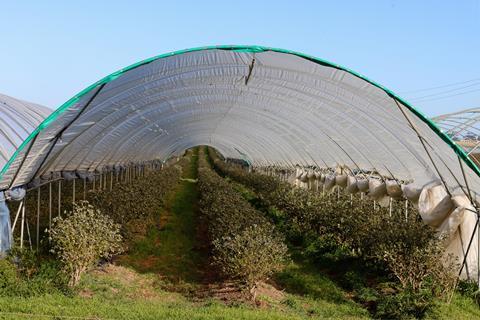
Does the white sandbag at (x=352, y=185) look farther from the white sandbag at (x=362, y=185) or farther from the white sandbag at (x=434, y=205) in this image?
the white sandbag at (x=434, y=205)

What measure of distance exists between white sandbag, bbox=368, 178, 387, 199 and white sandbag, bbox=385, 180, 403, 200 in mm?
314

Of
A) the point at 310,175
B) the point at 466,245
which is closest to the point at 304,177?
the point at 310,175

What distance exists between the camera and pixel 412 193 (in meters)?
10.1

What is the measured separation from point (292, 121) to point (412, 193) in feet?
18.8

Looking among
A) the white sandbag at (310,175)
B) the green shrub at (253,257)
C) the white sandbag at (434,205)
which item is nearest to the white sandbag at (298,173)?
the white sandbag at (310,175)

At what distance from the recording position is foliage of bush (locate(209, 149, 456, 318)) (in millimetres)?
8016

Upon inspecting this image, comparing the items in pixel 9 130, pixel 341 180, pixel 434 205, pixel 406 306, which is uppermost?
pixel 9 130

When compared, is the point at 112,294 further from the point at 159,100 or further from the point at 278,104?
the point at 278,104

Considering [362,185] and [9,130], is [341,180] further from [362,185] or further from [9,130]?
[9,130]

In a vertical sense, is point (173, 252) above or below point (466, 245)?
below

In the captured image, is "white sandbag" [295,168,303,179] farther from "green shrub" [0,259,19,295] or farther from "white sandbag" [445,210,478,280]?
"green shrub" [0,259,19,295]

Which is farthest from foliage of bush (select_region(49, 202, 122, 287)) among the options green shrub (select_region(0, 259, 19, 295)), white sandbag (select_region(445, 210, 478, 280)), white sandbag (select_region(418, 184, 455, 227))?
white sandbag (select_region(445, 210, 478, 280))

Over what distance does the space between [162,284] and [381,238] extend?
352 centimetres

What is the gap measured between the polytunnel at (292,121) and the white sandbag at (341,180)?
13cm
